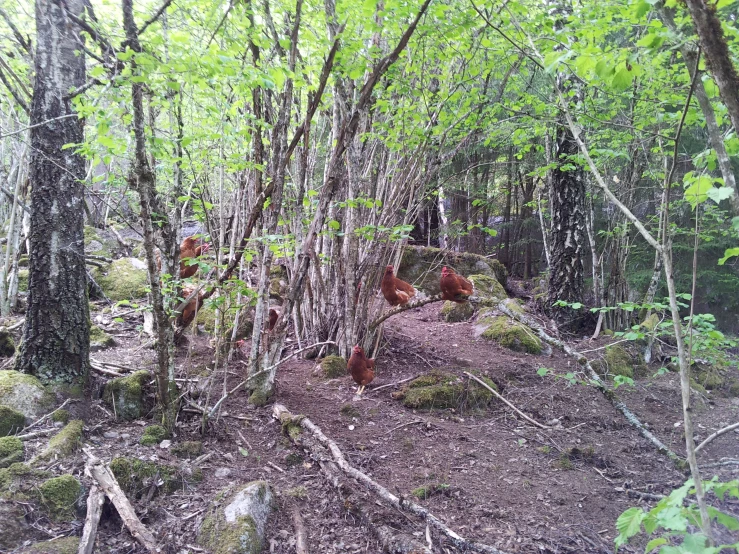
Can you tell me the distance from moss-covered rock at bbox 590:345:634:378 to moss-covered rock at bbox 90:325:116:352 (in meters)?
6.38

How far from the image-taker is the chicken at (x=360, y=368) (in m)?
4.65

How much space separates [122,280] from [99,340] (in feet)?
9.36

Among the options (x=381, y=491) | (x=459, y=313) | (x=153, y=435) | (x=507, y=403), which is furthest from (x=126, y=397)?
(x=459, y=313)

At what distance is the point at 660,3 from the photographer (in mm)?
1801

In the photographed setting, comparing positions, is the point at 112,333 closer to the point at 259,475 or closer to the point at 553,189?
the point at 259,475

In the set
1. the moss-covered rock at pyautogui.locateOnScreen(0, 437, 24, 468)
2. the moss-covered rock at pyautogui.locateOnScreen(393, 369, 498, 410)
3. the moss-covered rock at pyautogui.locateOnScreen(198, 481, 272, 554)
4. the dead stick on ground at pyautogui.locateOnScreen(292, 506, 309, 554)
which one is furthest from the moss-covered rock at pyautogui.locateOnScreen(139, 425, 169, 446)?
the moss-covered rock at pyautogui.locateOnScreen(393, 369, 498, 410)

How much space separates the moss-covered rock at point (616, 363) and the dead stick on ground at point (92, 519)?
5.84 meters

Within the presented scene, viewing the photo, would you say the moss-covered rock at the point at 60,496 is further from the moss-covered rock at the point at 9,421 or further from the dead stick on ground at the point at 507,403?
the dead stick on ground at the point at 507,403

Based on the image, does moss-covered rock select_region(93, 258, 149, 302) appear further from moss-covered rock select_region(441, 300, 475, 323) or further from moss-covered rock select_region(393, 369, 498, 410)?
moss-covered rock select_region(441, 300, 475, 323)

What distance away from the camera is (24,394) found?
3.37 m

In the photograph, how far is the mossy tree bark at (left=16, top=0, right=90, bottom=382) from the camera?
3432mm

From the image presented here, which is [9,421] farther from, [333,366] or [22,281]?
[22,281]

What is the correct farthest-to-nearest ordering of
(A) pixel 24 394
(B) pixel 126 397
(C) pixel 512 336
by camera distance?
(C) pixel 512 336 < (B) pixel 126 397 < (A) pixel 24 394

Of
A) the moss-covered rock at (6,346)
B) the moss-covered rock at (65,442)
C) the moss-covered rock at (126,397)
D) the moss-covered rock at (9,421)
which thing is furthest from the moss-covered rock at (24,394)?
the moss-covered rock at (6,346)
